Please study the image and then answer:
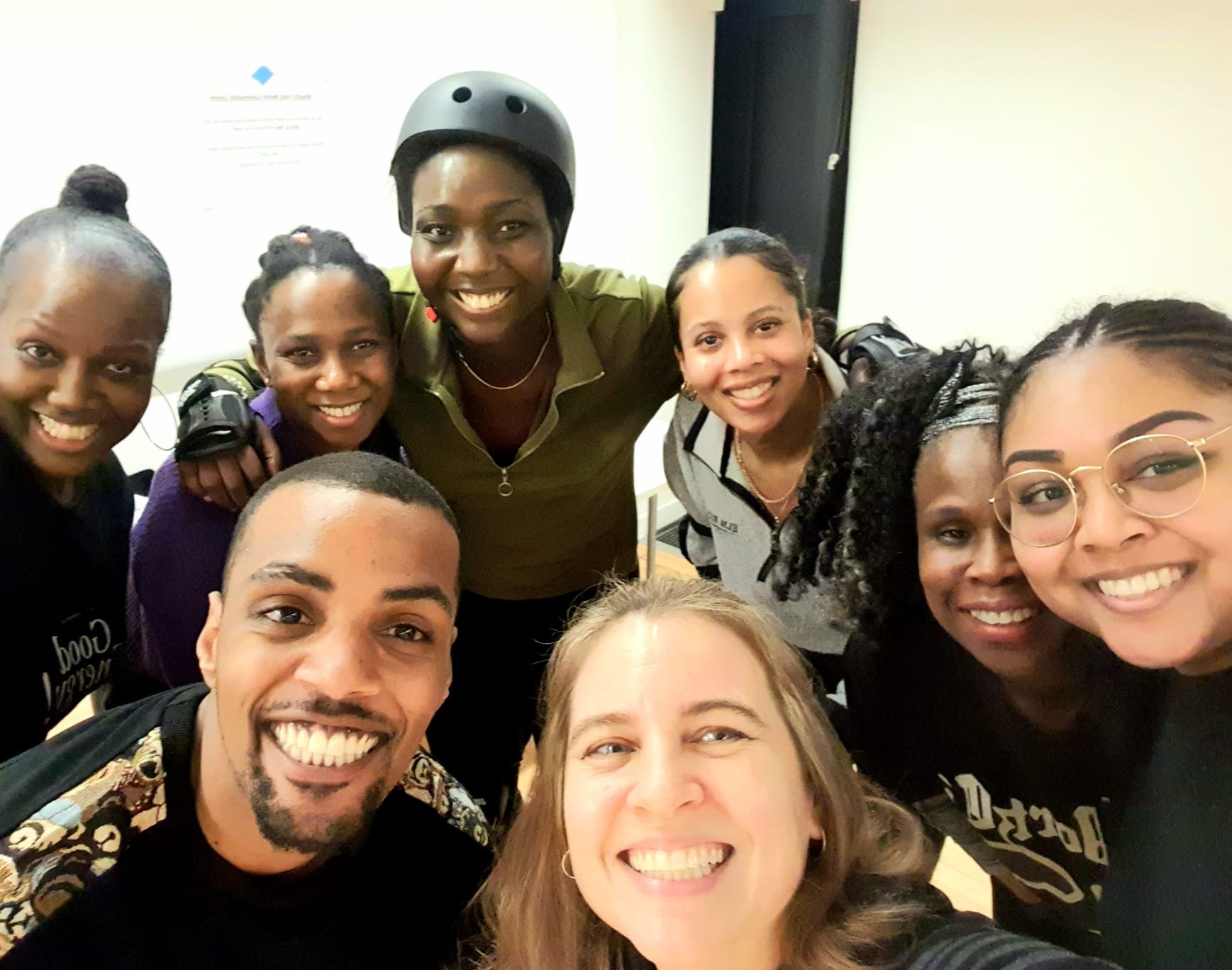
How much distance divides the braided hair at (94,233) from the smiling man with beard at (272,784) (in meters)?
0.43

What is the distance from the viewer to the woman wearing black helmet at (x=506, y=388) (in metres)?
1.44

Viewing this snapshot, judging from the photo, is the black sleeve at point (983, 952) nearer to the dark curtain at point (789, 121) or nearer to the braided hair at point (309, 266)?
the braided hair at point (309, 266)

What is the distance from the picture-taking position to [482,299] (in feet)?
4.87

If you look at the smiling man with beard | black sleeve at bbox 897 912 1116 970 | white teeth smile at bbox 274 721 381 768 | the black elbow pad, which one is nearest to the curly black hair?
black sleeve at bbox 897 912 1116 970

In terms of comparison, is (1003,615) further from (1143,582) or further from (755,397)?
(755,397)

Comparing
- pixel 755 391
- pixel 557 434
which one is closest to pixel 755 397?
pixel 755 391

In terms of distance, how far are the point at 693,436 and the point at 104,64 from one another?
1670mm

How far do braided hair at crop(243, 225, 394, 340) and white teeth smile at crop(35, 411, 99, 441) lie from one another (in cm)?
35

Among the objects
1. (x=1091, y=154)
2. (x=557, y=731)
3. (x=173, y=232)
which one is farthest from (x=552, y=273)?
(x=1091, y=154)

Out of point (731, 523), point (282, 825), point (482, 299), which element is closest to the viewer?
point (282, 825)

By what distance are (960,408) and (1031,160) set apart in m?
1.85

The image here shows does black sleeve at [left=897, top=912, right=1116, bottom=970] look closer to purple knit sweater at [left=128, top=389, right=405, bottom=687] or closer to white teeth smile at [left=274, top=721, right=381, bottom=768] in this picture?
white teeth smile at [left=274, top=721, right=381, bottom=768]

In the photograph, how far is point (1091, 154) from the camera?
7.96ft

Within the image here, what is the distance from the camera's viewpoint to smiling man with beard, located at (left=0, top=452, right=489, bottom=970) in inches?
38.8
